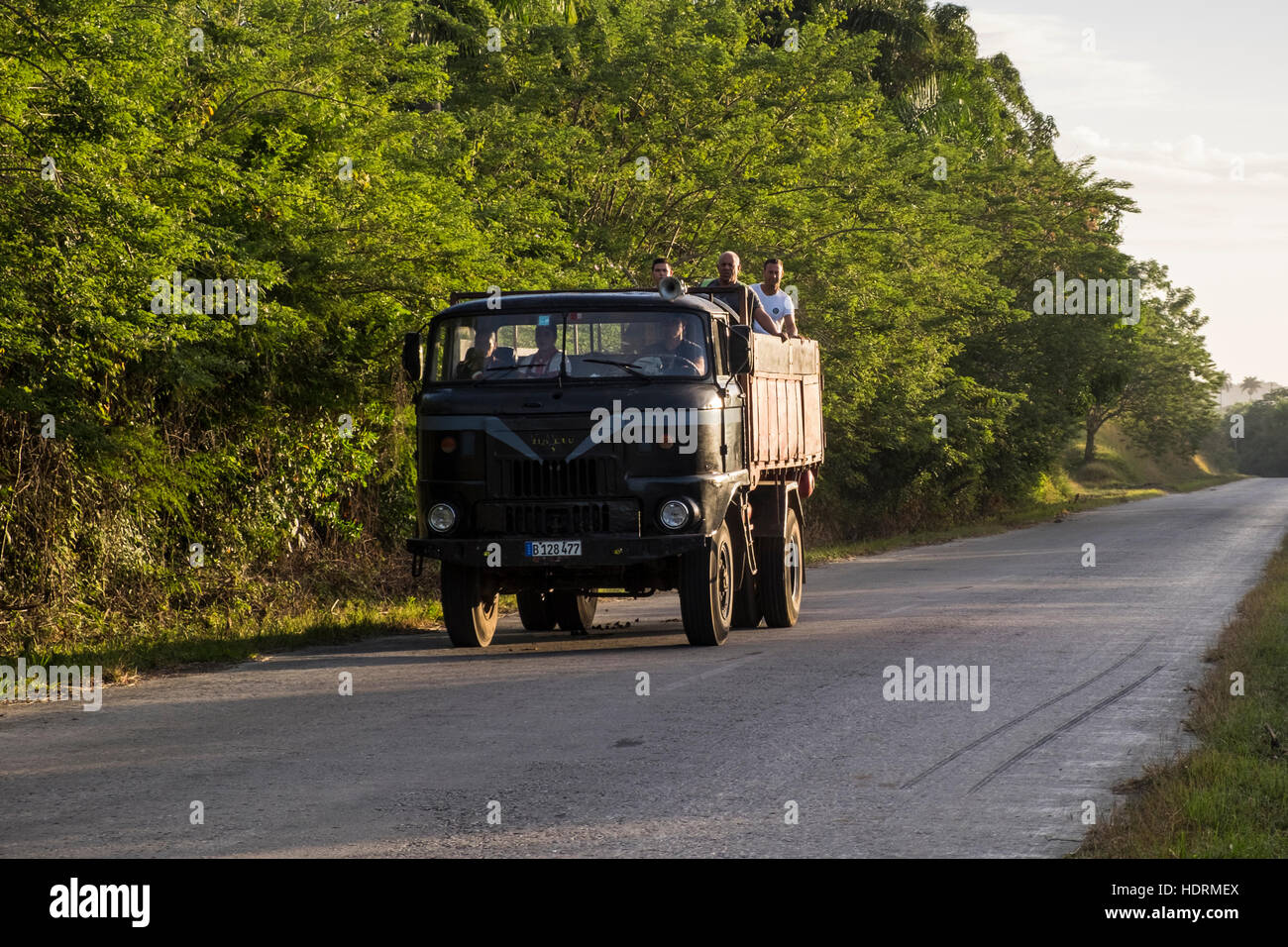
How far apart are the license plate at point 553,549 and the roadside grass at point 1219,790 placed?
15.4 ft

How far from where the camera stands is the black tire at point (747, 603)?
1455 cm

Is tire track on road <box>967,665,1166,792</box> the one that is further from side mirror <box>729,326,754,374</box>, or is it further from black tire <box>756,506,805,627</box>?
side mirror <box>729,326,754,374</box>

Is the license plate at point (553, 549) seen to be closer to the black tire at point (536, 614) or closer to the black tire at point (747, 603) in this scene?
the black tire at point (536, 614)

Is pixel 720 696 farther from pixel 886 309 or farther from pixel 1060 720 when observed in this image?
pixel 886 309

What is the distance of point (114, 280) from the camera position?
38.3ft

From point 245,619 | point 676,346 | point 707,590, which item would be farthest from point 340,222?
point 707,590

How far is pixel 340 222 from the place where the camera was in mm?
15211

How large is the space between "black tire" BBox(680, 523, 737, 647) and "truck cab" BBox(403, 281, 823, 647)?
0.06 ft

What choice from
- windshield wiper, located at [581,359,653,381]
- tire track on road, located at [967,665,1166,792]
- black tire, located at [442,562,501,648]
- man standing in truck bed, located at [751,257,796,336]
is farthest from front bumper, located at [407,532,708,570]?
man standing in truck bed, located at [751,257,796,336]

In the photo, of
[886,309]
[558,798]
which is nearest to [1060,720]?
[558,798]

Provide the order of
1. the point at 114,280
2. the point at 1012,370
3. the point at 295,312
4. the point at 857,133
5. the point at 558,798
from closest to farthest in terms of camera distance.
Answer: the point at 558,798 → the point at 114,280 → the point at 295,312 → the point at 857,133 → the point at 1012,370

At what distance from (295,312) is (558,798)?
8.44 m

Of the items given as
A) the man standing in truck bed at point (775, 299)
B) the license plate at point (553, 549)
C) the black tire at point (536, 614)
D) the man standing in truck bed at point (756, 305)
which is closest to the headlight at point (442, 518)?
the license plate at point (553, 549)

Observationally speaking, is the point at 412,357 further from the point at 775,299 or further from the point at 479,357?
the point at 775,299
